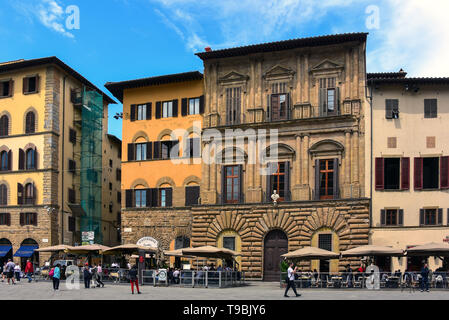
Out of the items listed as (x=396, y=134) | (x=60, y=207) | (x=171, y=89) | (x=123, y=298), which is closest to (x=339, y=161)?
(x=396, y=134)

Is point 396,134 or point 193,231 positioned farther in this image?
point 193,231

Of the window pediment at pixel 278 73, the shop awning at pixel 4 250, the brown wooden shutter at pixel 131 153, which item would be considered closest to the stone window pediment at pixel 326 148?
the window pediment at pixel 278 73

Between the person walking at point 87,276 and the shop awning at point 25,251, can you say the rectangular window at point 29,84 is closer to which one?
the shop awning at point 25,251

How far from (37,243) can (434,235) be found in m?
31.1

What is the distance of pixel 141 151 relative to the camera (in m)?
44.4

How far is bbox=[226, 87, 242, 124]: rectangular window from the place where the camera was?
41.0 m

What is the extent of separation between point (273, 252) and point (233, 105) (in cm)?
1089

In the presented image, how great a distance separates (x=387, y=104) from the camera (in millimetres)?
37688

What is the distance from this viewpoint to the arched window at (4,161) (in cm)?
4931

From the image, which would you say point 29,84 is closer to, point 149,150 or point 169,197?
point 149,150

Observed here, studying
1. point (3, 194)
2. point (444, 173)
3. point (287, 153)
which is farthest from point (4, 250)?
point (444, 173)

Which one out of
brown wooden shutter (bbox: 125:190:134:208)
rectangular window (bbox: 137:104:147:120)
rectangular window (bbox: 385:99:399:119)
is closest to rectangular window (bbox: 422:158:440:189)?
rectangular window (bbox: 385:99:399:119)

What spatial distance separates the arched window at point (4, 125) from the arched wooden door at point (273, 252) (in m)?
25.7

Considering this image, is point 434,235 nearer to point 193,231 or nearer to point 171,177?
point 193,231
